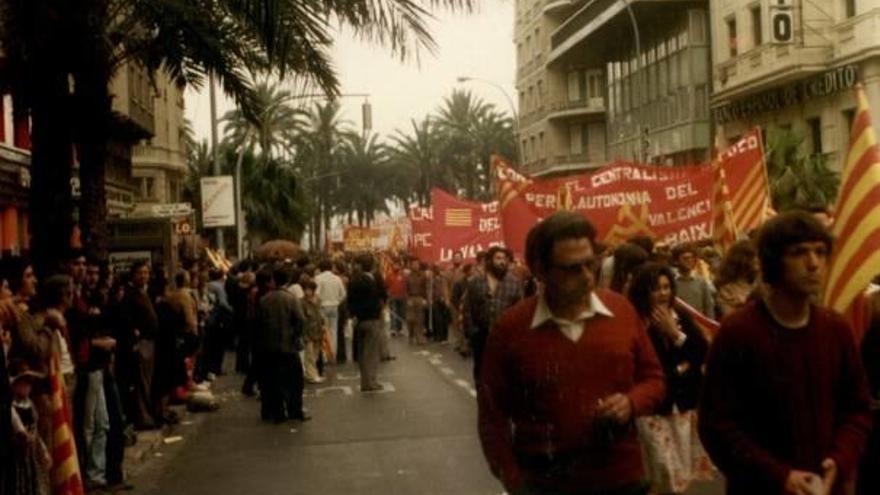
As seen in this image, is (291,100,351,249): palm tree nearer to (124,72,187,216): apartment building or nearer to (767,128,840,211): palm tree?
(124,72,187,216): apartment building

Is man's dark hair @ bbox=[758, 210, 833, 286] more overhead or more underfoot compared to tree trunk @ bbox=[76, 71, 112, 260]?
more underfoot

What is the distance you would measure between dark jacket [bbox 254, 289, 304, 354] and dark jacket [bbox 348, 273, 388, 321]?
342 cm

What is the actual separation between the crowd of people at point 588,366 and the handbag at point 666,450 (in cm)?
1

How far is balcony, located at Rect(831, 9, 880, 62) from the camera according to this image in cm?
3812

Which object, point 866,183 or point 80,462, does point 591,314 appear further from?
point 80,462

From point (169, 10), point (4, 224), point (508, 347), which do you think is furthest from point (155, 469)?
point (4, 224)

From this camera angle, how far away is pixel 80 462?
11.5 meters

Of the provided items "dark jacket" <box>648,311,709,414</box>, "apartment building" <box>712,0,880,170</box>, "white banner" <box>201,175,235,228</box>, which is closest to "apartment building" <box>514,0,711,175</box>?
"apartment building" <box>712,0,880,170</box>

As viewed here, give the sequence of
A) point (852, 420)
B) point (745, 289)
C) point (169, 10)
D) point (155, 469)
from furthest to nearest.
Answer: point (155, 469) → point (169, 10) → point (745, 289) → point (852, 420)

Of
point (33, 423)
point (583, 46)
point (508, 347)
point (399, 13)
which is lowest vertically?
point (33, 423)

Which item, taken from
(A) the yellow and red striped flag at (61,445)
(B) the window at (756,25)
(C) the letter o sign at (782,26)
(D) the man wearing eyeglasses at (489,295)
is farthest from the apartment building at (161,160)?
(A) the yellow and red striped flag at (61,445)

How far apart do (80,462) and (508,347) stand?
7.03 m

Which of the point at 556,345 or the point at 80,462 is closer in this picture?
the point at 556,345

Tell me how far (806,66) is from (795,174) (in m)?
5.16
